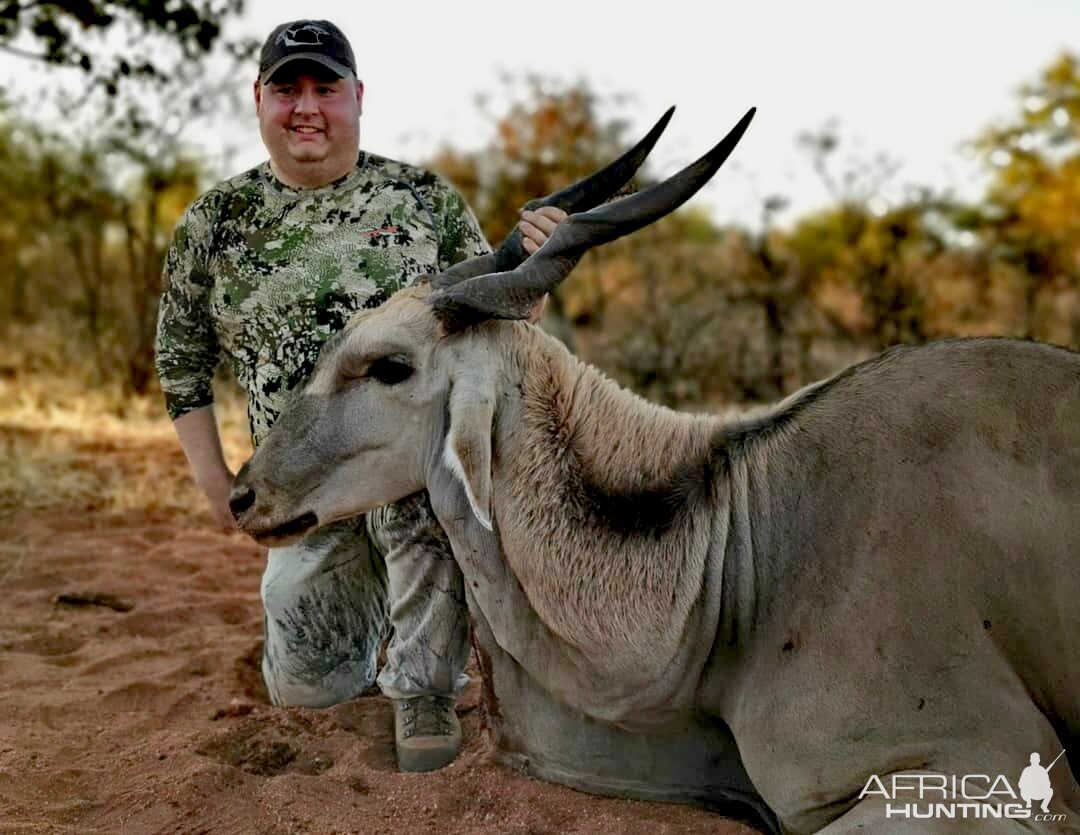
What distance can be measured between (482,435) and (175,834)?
1.55 metres

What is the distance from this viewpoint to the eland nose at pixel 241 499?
12.7 ft

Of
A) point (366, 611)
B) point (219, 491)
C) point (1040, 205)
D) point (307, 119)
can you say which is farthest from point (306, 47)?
point (1040, 205)

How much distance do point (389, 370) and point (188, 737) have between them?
1.69m

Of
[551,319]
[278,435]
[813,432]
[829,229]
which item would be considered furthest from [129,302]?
[813,432]

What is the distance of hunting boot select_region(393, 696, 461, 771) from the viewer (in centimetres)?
420

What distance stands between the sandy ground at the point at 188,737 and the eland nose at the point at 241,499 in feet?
3.00

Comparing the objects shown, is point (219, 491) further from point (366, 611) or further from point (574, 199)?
point (574, 199)

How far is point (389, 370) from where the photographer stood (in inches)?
148

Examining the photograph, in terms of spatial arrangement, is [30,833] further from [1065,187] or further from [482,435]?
[1065,187]

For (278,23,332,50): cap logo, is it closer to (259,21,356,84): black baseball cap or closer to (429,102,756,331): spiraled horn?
(259,21,356,84): black baseball cap

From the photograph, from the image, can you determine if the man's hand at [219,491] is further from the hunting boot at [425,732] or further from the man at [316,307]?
the hunting boot at [425,732]

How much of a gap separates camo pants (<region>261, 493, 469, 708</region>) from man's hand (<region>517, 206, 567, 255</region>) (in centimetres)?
111

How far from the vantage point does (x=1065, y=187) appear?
763 inches

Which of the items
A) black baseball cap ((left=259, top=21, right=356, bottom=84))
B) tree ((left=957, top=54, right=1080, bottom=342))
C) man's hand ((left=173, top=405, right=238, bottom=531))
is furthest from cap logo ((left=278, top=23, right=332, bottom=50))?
tree ((left=957, top=54, right=1080, bottom=342))
